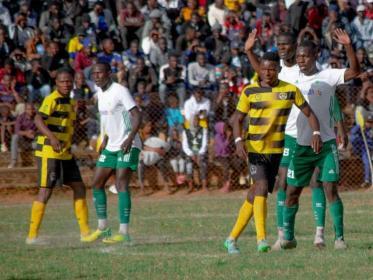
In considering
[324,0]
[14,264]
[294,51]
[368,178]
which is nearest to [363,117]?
[368,178]

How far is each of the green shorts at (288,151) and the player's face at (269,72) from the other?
1.02 m

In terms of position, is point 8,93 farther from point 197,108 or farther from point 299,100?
point 299,100

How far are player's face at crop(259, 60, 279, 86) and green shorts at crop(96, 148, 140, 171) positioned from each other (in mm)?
2560

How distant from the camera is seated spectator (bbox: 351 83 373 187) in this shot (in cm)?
2131

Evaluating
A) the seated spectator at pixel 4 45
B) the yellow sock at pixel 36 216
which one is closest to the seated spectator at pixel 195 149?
the seated spectator at pixel 4 45

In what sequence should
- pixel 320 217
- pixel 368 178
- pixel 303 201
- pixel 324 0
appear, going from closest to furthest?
pixel 320 217 → pixel 303 201 → pixel 368 178 → pixel 324 0

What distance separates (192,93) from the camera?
73.1 feet

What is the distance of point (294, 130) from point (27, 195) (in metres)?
11.3

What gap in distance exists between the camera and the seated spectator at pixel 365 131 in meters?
21.3

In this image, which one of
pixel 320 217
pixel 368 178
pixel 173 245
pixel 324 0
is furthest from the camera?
pixel 324 0

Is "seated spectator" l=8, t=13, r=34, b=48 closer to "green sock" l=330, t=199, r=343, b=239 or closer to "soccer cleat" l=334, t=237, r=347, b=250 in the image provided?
"green sock" l=330, t=199, r=343, b=239

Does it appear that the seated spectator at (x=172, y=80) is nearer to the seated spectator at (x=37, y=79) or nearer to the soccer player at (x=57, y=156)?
the seated spectator at (x=37, y=79)

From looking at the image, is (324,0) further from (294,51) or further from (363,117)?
(294,51)

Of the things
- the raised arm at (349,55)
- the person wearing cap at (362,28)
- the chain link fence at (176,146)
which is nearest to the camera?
the raised arm at (349,55)
